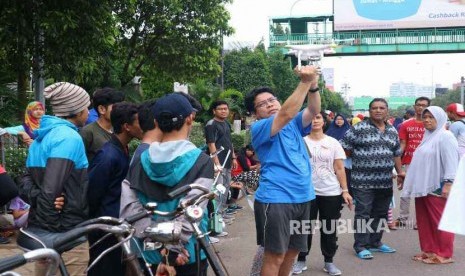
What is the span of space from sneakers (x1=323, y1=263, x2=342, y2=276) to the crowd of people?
1 centimetres

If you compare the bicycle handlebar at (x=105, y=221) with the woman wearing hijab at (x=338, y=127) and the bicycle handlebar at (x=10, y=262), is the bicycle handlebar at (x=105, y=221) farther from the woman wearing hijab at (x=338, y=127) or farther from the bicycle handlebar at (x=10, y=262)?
the woman wearing hijab at (x=338, y=127)

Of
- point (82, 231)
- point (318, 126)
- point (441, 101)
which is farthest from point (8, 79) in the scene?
A: point (441, 101)

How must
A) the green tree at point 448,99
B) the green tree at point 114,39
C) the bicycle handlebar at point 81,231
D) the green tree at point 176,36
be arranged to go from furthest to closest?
the green tree at point 448,99, the green tree at point 176,36, the green tree at point 114,39, the bicycle handlebar at point 81,231

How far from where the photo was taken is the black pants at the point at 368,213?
6375mm

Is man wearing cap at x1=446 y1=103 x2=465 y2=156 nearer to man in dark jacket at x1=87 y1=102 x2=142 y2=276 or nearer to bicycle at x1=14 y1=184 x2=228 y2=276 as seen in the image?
man in dark jacket at x1=87 y1=102 x2=142 y2=276

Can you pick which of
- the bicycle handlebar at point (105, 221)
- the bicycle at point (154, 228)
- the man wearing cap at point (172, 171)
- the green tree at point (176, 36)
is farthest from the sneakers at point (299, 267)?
the green tree at point (176, 36)

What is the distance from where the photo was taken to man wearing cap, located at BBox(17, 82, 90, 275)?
324 centimetres

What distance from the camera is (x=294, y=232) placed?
429 cm

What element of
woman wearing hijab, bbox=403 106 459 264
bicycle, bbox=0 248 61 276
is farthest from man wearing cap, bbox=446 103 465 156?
bicycle, bbox=0 248 61 276

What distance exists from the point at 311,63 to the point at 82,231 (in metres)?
2.19

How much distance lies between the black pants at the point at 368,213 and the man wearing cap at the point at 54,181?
375 centimetres

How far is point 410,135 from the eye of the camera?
838 centimetres

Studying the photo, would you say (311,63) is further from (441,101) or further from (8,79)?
(441,101)

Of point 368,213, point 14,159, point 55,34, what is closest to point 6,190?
point 14,159
